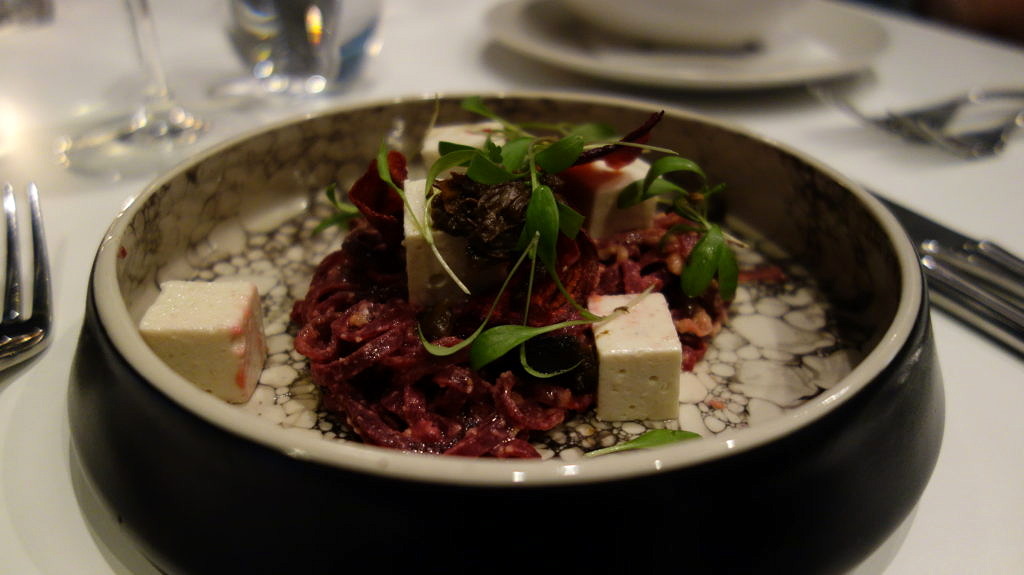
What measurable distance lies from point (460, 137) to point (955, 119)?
187 cm

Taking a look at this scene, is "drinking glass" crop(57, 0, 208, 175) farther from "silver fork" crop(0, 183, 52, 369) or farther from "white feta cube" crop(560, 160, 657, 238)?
"white feta cube" crop(560, 160, 657, 238)

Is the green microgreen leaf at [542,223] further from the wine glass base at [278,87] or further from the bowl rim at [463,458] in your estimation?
the wine glass base at [278,87]

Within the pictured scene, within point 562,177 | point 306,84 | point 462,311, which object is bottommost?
point 306,84

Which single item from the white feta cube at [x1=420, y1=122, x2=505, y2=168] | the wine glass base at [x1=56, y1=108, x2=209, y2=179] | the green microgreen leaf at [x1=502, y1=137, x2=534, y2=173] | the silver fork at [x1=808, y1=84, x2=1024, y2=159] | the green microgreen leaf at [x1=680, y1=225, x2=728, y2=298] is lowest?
the wine glass base at [x1=56, y1=108, x2=209, y2=179]

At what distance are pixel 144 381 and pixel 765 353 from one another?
1.06 m

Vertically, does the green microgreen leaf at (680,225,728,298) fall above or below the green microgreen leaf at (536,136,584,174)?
below

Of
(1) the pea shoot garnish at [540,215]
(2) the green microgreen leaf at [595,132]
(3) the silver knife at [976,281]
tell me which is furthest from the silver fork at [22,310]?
(3) the silver knife at [976,281]

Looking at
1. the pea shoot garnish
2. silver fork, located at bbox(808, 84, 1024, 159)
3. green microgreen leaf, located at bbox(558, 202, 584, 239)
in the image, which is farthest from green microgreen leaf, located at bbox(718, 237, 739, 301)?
silver fork, located at bbox(808, 84, 1024, 159)

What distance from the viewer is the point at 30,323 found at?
4.83ft

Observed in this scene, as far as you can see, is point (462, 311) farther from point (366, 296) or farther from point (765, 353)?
point (765, 353)

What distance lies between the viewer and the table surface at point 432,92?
115cm

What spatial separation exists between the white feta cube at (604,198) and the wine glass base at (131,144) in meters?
1.40

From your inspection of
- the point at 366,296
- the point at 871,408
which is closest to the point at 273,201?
the point at 366,296

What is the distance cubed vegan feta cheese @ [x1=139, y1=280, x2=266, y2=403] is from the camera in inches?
49.3
